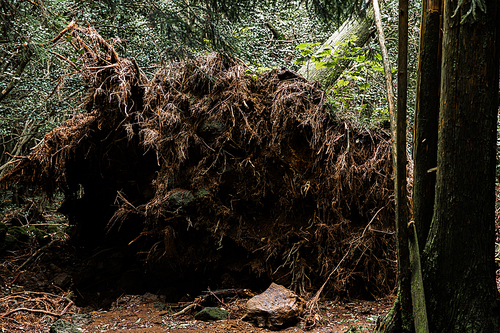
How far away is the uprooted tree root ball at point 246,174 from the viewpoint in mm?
4492

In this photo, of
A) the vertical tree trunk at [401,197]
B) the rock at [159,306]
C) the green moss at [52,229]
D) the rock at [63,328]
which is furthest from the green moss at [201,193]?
the green moss at [52,229]

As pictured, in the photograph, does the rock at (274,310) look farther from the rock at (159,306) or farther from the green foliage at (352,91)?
the green foliage at (352,91)

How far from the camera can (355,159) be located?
465 cm

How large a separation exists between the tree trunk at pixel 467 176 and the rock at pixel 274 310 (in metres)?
1.63

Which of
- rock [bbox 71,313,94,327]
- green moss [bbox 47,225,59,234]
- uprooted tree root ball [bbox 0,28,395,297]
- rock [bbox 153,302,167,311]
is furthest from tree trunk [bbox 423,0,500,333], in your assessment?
green moss [bbox 47,225,59,234]

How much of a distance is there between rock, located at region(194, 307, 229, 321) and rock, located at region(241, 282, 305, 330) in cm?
33

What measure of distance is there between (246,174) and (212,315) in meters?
2.00

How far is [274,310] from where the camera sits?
3586mm

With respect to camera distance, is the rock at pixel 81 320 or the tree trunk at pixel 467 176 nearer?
the tree trunk at pixel 467 176

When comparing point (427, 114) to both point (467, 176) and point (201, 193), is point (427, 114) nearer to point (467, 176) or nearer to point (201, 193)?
point (467, 176)

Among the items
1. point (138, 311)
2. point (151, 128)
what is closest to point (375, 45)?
point (151, 128)

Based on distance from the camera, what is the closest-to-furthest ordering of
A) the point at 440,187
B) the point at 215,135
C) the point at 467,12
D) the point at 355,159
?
the point at 467,12
the point at 440,187
the point at 355,159
the point at 215,135

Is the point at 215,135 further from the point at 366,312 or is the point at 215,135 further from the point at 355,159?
the point at 366,312

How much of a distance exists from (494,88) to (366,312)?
2834 mm
